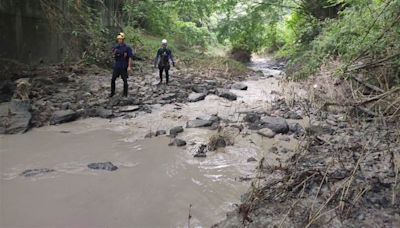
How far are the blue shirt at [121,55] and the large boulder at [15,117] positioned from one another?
277 centimetres

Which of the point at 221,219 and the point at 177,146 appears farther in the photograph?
the point at 177,146

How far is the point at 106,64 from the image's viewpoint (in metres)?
16.2

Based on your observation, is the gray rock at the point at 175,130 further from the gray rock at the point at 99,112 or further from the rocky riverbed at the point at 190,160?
the gray rock at the point at 99,112

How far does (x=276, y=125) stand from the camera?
28.0ft

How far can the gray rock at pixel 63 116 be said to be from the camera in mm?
8781

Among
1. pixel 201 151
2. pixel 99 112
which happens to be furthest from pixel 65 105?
pixel 201 151

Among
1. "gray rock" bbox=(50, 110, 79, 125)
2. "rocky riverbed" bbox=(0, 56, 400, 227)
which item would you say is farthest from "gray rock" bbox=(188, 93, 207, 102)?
"gray rock" bbox=(50, 110, 79, 125)

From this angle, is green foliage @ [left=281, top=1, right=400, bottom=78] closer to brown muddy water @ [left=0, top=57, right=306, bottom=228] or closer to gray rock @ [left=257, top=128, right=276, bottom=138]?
gray rock @ [left=257, top=128, right=276, bottom=138]

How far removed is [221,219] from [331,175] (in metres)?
1.62

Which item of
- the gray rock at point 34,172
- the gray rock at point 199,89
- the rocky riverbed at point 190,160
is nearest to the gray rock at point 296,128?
the rocky riverbed at point 190,160

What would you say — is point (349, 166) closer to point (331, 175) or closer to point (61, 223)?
point (331, 175)

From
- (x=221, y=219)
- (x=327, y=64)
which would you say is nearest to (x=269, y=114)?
(x=327, y=64)

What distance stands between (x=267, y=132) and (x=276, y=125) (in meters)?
0.47

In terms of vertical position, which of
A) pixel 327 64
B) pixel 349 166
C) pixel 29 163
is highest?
pixel 327 64
